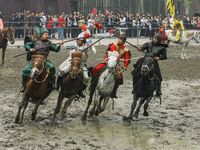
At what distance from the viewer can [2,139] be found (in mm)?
11055

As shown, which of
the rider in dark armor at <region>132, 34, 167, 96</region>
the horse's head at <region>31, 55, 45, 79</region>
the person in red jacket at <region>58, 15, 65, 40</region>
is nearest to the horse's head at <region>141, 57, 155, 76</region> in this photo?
the rider in dark armor at <region>132, 34, 167, 96</region>

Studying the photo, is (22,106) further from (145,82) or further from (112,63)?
(145,82)

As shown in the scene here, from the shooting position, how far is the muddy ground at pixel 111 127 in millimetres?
10812

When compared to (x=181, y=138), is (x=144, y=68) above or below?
above

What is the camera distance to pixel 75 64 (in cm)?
1243

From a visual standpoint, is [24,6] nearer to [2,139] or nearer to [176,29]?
[176,29]

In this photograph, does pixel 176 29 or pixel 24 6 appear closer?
pixel 176 29

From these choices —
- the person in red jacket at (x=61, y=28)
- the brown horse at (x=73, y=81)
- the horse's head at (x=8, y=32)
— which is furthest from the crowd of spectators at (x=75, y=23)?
the brown horse at (x=73, y=81)

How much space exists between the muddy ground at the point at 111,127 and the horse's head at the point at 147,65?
1185mm

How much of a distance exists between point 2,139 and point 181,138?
3.53 meters

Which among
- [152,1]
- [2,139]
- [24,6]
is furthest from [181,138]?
[152,1]

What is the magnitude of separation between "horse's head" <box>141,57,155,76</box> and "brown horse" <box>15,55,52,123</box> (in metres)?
2.11

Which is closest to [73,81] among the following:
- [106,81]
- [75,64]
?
[75,64]

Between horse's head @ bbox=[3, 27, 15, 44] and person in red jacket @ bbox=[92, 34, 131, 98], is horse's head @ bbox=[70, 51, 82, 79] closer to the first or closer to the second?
person in red jacket @ bbox=[92, 34, 131, 98]
